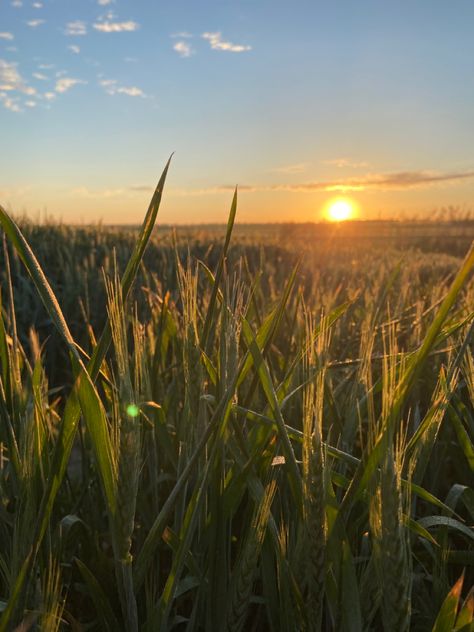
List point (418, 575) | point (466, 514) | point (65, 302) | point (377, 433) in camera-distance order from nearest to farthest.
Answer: point (377, 433), point (418, 575), point (466, 514), point (65, 302)

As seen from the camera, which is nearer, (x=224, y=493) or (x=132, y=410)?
(x=132, y=410)

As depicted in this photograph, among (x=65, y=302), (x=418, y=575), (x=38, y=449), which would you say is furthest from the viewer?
(x=65, y=302)

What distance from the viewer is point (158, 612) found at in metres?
0.77

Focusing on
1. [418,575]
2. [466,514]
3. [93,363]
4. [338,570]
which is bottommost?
[466,514]

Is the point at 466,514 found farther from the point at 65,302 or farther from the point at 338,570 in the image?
the point at 65,302

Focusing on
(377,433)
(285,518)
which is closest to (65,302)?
(285,518)

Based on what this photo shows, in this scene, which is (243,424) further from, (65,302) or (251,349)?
(65,302)

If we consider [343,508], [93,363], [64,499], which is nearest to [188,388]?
[93,363]

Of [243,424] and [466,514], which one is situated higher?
[243,424]

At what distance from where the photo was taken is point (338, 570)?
2.58ft

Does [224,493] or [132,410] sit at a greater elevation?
[132,410]

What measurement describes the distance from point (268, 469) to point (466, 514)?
843 mm

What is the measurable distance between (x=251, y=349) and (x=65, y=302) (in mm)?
4265

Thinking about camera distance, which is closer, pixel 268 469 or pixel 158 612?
pixel 158 612
